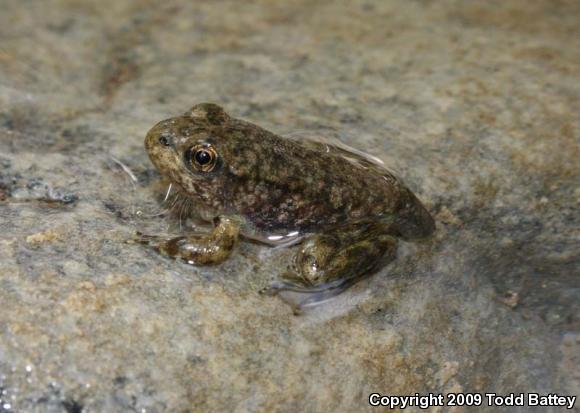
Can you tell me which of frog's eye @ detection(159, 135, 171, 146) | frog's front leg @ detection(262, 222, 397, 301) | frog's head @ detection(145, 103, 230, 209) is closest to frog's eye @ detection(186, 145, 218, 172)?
frog's head @ detection(145, 103, 230, 209)

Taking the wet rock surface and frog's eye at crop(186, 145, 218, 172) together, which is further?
frog's eye at crop(186, 145, 218, 172)

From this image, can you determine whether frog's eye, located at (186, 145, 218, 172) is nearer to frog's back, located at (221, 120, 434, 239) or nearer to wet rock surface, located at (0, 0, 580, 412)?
frog's back, located at (221, 120, 434, 239)

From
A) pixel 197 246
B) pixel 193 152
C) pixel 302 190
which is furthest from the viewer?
pixel 302 190

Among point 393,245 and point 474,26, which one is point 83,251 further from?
point 474,26

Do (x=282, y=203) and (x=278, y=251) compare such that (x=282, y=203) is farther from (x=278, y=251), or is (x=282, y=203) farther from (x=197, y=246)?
(x=197, y=246)

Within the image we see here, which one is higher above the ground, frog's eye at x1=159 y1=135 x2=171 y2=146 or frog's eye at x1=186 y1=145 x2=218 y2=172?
frog's eye at x1=159 y1=135 x2=171 y2=146

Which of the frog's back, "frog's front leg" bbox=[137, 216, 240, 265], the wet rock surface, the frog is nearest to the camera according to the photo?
the wet rock surface

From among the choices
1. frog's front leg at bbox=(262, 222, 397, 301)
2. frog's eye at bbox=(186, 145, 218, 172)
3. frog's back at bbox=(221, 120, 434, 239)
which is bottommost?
frog's front leg at bbox=(262, 222, 397, 301)

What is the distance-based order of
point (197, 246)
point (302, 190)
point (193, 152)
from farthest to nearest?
point (302, 190) < point (193, 152) < point (197, 246)

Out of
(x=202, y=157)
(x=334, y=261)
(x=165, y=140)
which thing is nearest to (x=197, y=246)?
(x=202, y=157)
